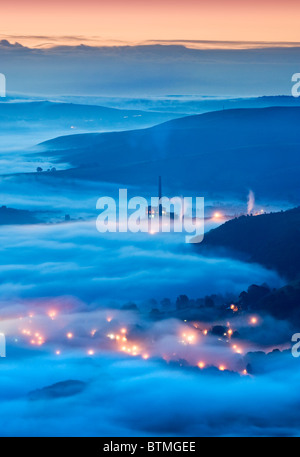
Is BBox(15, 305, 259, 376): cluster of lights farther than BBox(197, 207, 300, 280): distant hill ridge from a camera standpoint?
No

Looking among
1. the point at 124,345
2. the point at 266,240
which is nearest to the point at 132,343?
the point at 124,345

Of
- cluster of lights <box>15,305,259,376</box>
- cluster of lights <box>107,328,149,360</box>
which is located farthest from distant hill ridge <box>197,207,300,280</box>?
cluster of lights <box>107,328,149,360</box>

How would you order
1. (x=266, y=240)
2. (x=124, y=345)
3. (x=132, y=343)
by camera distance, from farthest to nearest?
(x=266, y=240), (x=124, y=345), (x=132, y=343)

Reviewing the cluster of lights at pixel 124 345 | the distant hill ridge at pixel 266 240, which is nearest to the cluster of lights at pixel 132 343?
the cluster of lights at pixel 124 345

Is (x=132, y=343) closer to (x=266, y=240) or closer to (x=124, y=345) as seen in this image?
(x=124, y=345)

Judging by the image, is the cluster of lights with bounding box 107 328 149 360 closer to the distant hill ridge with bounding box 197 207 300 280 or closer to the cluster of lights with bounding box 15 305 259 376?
the cluster of lights with bounding box 15 305 259 376

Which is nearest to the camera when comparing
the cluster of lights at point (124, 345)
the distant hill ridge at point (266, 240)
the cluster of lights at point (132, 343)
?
the cluster of lights at point (132, 343)

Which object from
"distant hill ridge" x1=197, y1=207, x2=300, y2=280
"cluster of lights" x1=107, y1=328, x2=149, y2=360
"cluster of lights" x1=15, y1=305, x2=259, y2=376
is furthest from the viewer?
"distant hill ridge" x1=197, y1=207, x2=300, y2=280

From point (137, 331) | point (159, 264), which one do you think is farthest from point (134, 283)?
point (137, 331)

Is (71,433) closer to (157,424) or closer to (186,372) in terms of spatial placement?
(157,424)

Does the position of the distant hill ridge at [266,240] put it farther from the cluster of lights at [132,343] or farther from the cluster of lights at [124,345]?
the cluster of lights at [124,345]

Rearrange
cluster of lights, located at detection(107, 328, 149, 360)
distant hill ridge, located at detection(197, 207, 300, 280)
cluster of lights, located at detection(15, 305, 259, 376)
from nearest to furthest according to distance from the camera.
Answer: cluster of lights, located at detection(15, 305, 259, 376) < cluster of lights, located at detection(107, 328, 149, 360) < distant hill ridge, located at detection(197, 207, 300, 280)

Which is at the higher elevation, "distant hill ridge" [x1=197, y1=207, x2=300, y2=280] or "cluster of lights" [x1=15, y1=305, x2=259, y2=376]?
"distant hill ridge" [x1=197, y1=207, x2=300, y2=280]
